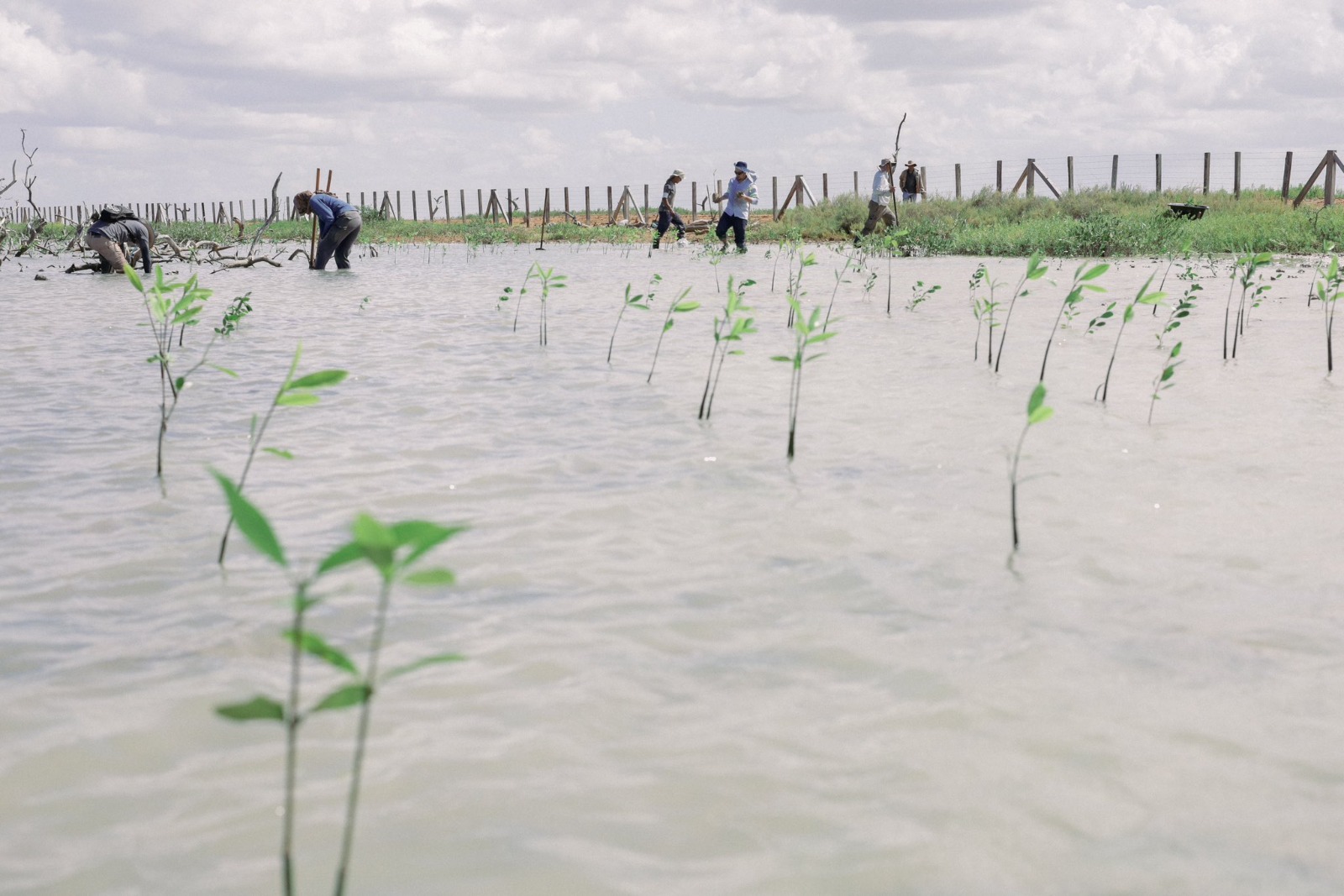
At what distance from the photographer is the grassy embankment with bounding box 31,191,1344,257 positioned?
19.1 m

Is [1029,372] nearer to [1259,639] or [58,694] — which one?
[1259,639]

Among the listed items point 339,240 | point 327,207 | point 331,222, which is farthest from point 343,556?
point 339,240

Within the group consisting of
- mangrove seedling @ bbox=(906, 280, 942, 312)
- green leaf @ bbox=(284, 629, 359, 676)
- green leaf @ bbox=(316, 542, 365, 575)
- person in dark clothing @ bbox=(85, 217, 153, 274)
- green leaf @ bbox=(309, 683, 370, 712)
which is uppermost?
person in dark clothing @ bbox=(85, 217, 153, 274)

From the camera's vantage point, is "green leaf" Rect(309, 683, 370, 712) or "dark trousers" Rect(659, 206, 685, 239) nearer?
"green leaf" Rect(309, 683, 370, 712)

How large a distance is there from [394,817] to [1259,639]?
211cm

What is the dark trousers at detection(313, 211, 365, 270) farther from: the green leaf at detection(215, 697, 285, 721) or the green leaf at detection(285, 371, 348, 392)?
the green leaf at detection(215, 697, 285, 721)

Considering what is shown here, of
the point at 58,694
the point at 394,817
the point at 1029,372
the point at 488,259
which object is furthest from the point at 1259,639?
the point at 488,259

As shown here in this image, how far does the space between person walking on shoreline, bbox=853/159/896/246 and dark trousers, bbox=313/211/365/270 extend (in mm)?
9588

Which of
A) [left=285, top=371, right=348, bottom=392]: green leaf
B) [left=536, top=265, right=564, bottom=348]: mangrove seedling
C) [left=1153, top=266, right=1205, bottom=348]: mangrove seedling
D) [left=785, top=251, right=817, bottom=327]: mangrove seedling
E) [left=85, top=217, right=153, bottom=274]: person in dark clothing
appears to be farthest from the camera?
[left=85, top=217, right=153, bottom=274]: person in dark clothing

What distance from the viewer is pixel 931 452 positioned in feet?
16.4

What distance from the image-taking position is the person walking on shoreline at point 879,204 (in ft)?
74.6

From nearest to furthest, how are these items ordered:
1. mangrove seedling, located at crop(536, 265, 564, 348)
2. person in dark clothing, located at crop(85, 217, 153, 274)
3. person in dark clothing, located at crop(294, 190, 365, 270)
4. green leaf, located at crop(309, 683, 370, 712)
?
green leaf, located at crop(309, 683, 370, 712)
mangrove seedling, located at crop(536, 265, 564, 348)
person in dark clothing, located at crop(85, 217, 153, 274)
person in dark clothing, located at crop(294, 190, 365, 270)

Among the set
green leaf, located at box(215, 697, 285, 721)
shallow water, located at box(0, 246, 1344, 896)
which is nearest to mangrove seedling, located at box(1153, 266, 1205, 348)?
shallow water, located at box(0, 246, 1344, 896)

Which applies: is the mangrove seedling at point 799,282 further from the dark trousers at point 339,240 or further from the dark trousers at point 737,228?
the dark trousers at point 737,228
